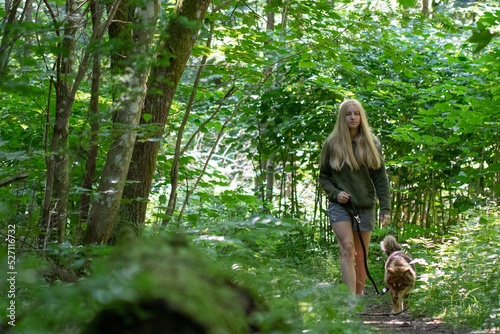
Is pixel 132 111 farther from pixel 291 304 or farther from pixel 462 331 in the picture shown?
pixel 462 331

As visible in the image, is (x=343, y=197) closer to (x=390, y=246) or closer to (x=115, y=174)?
(x=390, y=246)

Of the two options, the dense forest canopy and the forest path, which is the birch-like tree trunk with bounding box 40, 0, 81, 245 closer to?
the dense forest canopy

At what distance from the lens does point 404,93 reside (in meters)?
8.40

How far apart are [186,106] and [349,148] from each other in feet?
9.85

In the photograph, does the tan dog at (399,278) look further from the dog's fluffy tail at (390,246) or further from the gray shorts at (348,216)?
the gray shorts at (348,216)

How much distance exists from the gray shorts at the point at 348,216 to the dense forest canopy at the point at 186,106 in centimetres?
67

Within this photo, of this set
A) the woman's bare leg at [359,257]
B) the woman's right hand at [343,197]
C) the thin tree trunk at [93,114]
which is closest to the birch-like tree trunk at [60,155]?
the thin tree trunk at [93,114]

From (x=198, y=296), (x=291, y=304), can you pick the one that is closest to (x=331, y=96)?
(x=291, y=304)

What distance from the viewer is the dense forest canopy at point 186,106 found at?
128 inches

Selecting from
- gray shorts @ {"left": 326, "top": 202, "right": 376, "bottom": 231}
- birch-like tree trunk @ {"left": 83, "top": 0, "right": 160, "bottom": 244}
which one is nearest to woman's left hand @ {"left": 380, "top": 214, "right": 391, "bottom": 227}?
gray shorts @ {"left": 326, "top": 202, "right": 376, "bottom": 231}

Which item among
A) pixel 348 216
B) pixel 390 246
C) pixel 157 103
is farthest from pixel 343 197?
pixel 157 103

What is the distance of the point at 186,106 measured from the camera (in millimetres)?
7145

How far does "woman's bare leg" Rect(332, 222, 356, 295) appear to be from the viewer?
4754 mm

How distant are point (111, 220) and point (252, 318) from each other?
228 centimetres
